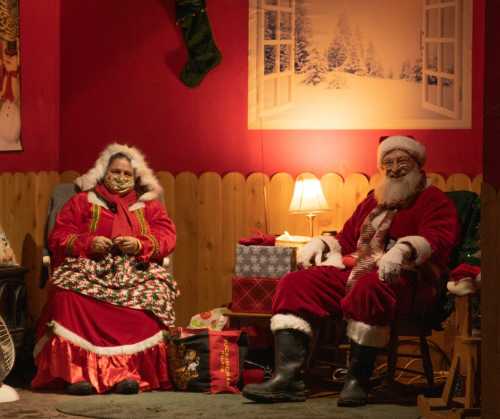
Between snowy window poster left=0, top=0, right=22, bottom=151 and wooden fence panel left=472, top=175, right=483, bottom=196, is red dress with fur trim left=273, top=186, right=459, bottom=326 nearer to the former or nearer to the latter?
wooden fence panel left=472, top=175, right=483, bottom=196

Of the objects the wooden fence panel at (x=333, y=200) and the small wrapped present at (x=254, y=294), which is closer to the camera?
the small wrapped present at (x=254, y=294)

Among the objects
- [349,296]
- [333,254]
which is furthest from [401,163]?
[349,296]

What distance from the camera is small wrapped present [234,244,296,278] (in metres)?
5.69

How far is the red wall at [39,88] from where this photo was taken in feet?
20.8

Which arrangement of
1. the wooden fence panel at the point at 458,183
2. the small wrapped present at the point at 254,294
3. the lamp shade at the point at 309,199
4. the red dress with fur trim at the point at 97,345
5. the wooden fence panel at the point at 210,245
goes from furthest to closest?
the wooden fence panel at the point at 210,245, the wooden fence panel at the point at 458,183, the lamp shade at the point at 309,199, the small wrapped present at the point at 254,294, the red dress with fur trim at the point at 97,345

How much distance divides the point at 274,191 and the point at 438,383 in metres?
1.52

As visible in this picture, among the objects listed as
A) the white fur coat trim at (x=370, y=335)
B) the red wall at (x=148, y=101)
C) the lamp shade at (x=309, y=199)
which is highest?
the red wall at (x=148, y=101)

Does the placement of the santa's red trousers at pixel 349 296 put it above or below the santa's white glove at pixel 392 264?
below

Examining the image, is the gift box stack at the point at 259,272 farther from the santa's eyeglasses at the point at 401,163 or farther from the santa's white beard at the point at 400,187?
the santa's eyeglasses at the point at 401,163

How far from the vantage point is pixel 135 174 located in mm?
6016

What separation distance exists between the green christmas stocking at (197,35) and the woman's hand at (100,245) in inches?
56.2

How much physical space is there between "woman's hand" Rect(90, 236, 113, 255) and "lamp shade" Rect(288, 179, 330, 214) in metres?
1.10

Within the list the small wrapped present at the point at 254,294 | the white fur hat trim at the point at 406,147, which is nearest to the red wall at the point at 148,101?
the white fur hat trim at the point at 406,147

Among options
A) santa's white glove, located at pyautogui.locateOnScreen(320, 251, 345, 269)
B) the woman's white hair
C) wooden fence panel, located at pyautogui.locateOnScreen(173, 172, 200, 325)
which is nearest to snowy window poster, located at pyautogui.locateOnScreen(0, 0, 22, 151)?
the woman's white hair
